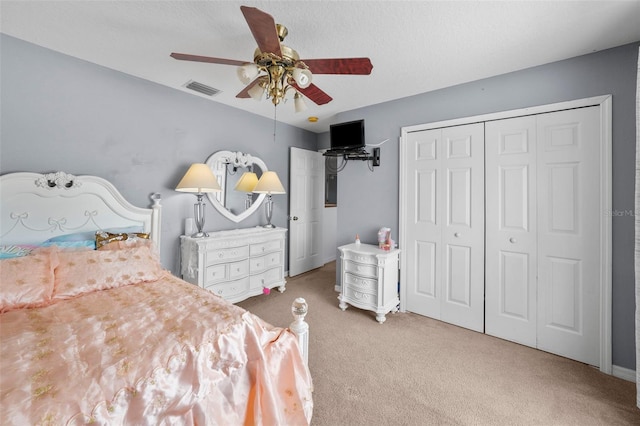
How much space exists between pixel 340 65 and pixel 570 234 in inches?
92.0

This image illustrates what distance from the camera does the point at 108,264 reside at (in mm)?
1850

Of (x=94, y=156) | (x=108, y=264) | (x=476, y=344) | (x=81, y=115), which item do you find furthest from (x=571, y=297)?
(x=81, y=115)

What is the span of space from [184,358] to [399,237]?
2546mm

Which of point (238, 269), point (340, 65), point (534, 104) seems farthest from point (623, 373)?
point (238, 269)

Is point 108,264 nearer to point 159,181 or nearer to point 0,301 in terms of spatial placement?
point 0,301

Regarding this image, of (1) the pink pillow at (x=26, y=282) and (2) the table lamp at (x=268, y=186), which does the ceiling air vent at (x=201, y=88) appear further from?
(1) the pink pillow at (x=26, y=282)

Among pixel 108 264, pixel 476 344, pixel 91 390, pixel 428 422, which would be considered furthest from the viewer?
pixel 476 344

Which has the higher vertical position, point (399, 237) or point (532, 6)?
point (532, 6)

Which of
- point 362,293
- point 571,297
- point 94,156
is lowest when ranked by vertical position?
point 362,293

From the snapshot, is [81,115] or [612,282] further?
[81,115]

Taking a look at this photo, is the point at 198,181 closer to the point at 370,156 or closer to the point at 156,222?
the point at 156,222

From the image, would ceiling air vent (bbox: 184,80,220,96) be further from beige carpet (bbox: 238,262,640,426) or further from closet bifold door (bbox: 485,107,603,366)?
closet bifold door (bbox: 485,107,603,366)

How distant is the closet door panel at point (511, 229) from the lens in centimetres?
235

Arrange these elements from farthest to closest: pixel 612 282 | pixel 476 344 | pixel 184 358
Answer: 1. pixel 476 344
2. pixel 612 282
3. pixel 184 358
